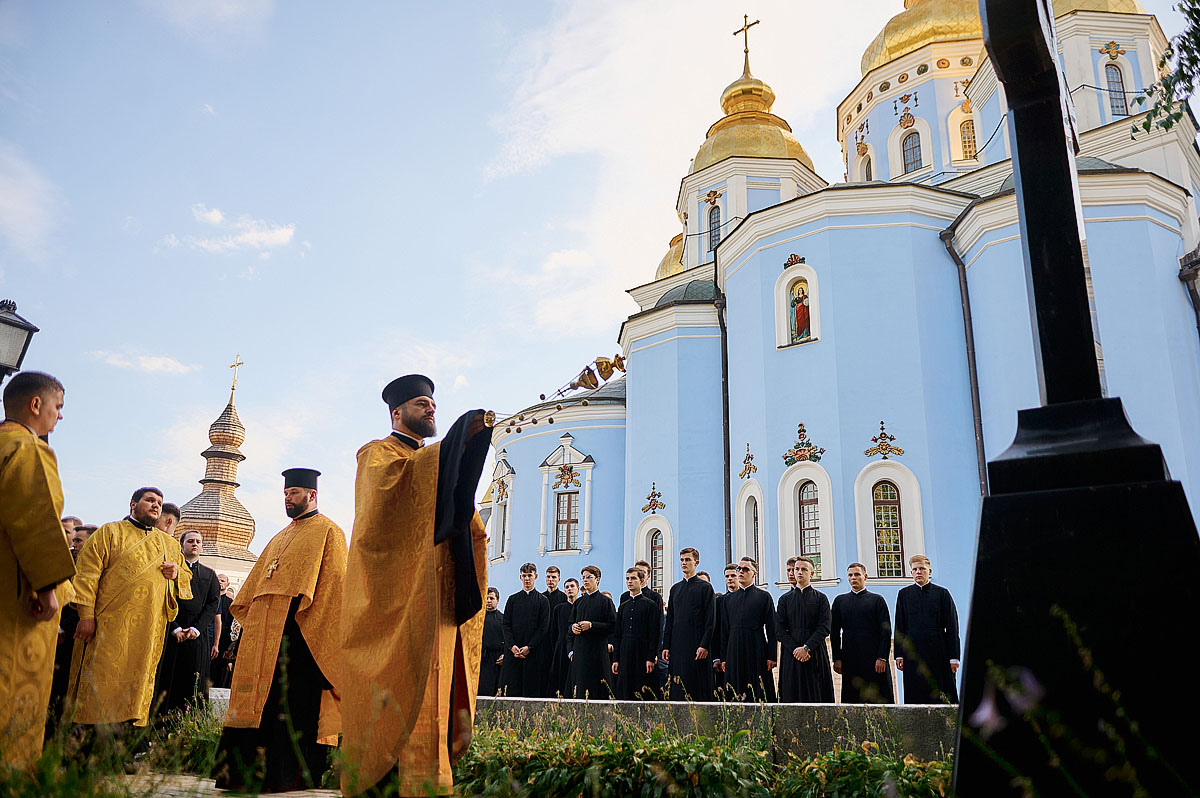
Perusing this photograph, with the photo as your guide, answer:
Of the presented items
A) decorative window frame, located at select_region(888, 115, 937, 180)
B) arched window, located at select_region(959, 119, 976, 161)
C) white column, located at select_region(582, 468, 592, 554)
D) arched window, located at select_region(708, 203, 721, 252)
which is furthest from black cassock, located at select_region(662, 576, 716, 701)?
arched window, located at select_region(959, 119, 976, 161)

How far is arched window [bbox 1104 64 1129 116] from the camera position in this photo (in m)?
20.2

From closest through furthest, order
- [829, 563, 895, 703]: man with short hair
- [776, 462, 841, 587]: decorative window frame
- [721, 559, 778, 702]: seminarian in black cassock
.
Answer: [829, 563, 895, 703]: man with short hair → [721, 559, 778, 702]: seminarian in black cassock → [776, 462, 841, 587]: decorative window frame

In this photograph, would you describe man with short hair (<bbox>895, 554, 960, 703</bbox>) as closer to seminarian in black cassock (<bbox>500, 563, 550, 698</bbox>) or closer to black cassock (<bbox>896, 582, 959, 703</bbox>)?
black cassock (<bbox>896, 582, 959, 703</bbox>)

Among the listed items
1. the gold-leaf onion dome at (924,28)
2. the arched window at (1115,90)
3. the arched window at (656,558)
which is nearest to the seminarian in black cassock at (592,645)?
the arched window at (656,558)

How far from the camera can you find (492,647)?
476 inches

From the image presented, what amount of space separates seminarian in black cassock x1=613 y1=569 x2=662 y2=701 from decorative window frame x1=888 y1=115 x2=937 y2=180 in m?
16.9

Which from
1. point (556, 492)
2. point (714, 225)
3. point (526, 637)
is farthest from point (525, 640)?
point (714, 225)

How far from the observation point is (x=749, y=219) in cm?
1856

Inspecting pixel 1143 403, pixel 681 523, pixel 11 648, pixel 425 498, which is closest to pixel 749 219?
pixel 681 523

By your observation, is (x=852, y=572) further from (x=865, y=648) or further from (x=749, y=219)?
(x=749, y=219)

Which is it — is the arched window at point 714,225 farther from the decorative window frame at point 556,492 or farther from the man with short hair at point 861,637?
the man with short hair at point 861,637

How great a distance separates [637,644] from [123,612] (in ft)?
19.8

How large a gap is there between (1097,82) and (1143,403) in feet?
32.4

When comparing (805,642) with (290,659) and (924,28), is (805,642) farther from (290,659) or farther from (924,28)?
(924,28)
